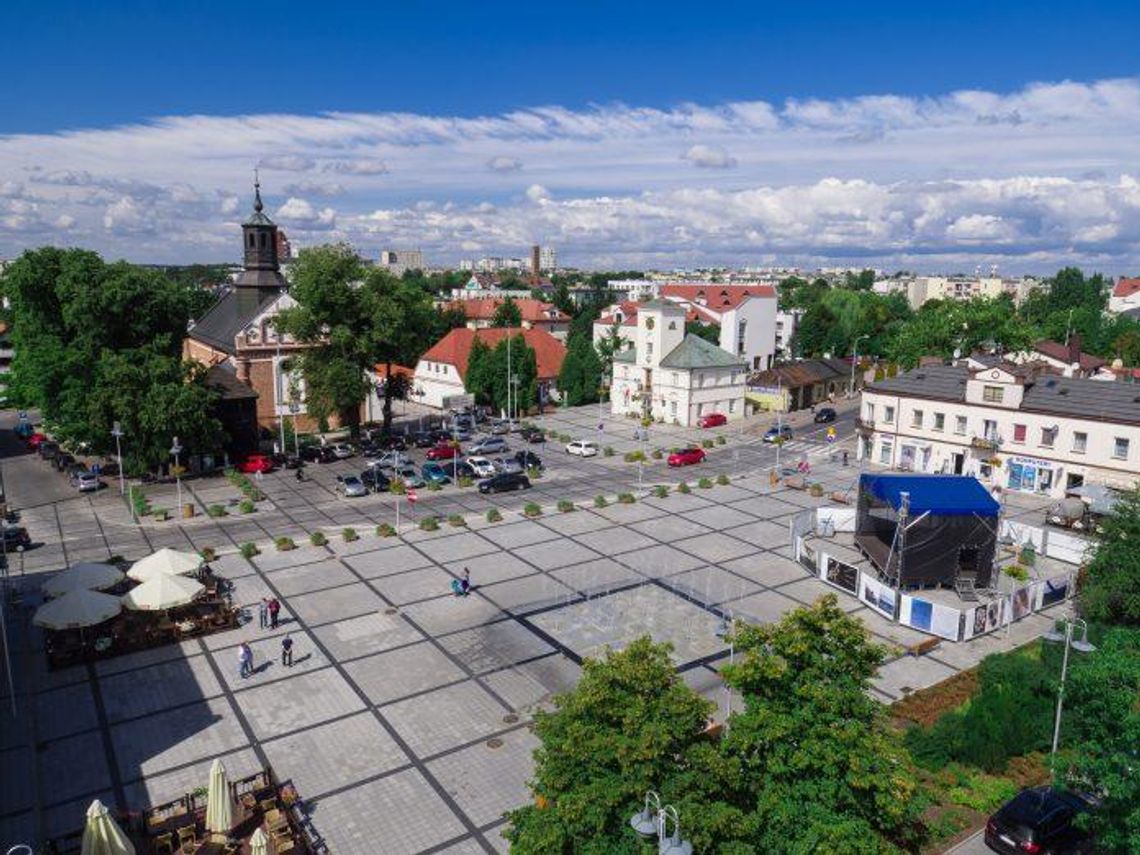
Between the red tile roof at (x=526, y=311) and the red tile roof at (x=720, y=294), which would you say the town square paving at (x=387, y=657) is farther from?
the red tile roof at (x=526, y=311)

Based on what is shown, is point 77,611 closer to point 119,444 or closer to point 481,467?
point 119,444

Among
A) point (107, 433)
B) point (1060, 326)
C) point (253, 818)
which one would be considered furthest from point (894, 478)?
point (1060, 326)

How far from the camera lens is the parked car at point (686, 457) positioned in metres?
53.7

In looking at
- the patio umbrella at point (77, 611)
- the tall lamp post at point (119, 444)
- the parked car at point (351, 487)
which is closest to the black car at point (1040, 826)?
the patio umbrella at point (77, 611)

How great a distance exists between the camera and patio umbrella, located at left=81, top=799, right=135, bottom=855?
14.2 meters

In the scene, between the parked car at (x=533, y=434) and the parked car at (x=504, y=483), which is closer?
the parked car at (x=504, y=483)

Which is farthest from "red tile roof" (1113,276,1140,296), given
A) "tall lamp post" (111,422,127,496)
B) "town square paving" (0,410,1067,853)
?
"tall lamp post" (111,422,127,496)

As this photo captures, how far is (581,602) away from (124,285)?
116 ft

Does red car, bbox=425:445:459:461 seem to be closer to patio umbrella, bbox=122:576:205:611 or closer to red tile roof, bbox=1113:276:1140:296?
patio umbrella, bbox=122:576:205:611

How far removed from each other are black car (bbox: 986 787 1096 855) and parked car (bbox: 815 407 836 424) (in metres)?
53.8

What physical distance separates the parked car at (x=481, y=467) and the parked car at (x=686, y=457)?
505 inches

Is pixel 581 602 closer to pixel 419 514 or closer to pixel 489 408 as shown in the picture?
pixel 419 514

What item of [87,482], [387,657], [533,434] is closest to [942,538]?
[387,657]

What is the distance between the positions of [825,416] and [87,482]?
57.8 m
